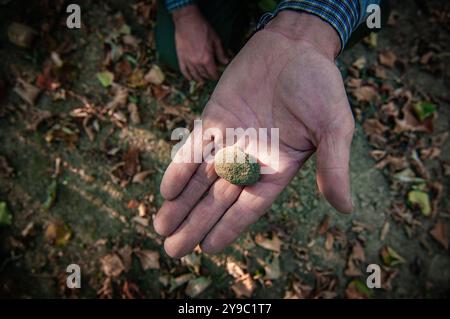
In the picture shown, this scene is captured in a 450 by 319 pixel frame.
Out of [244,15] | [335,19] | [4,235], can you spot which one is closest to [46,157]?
[4,235]

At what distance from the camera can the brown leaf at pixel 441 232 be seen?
129 inches

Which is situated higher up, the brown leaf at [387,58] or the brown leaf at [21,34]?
the brown leaf at [21,34]

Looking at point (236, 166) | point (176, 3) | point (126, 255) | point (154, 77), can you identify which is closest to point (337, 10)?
point (236, 166)

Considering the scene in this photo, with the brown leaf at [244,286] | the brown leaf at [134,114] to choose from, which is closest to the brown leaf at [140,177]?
the brown leaf at [134,114]

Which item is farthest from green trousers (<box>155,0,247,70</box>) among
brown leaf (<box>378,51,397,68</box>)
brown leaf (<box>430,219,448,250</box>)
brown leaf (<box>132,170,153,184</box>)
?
brown leaf (<box>430,219,448,250</box>)

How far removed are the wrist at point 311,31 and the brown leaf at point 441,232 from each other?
6.29 ft

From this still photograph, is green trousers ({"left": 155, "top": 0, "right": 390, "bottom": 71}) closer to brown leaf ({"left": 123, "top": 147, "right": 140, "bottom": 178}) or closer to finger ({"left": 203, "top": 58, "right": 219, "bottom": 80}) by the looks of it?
finger ({"left": 203, "top": 58, "right": 219, "bottom": 80})

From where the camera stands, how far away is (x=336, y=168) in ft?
6.51

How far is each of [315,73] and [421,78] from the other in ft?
6.32

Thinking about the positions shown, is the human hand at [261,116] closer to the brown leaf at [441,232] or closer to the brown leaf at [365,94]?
the brown leaf at [365,94]

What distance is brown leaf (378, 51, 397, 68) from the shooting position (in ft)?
11.7

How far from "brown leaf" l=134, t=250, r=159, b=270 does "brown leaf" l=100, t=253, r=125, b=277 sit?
158mm

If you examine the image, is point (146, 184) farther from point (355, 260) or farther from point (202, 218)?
point (355, 260)

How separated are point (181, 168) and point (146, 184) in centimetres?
95
